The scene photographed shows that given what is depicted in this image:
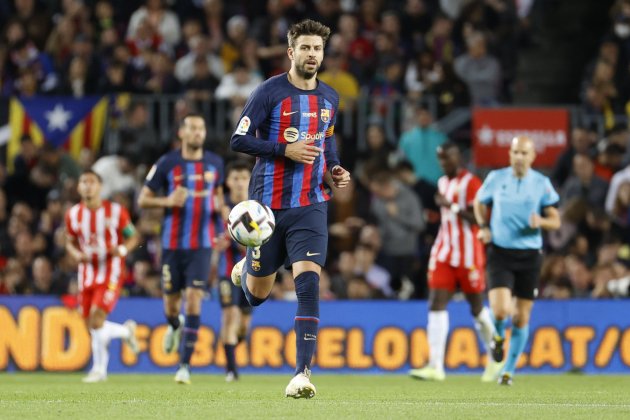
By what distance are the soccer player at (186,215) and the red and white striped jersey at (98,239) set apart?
3.43 feet

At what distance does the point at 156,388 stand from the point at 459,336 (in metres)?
5.41

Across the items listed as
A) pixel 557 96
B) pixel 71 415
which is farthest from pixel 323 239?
pixel 557 96

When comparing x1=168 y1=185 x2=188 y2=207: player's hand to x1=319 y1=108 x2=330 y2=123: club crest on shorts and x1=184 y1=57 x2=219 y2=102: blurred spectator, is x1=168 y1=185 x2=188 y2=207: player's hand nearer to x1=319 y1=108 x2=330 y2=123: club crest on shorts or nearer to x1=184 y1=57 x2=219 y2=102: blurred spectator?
x1=319 y1=108 x2=330 y2=123: club crest on shorts

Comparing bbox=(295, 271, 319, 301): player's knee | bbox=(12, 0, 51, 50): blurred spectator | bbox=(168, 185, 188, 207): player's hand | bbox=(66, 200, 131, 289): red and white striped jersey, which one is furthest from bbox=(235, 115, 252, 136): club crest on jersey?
bbox=(12, 0, 51, 50): blurred spectator

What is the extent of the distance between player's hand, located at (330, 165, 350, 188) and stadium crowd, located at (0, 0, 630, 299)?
296 inches

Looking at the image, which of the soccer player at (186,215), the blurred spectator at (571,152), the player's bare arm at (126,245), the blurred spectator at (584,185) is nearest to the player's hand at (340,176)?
the soccer player at (186,215)

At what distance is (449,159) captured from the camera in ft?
47.4

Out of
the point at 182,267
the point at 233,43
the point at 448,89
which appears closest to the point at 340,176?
the point at 182,267

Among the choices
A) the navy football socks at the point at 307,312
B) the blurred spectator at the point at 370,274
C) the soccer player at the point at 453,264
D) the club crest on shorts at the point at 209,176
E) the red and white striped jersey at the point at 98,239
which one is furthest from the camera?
the blurred spectator at the point at 370,274

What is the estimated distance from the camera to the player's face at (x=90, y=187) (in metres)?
14.6

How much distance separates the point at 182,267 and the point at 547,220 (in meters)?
3.62

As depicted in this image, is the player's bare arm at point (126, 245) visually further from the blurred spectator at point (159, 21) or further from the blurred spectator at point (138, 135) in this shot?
the blurred spectator at point (159, 21)

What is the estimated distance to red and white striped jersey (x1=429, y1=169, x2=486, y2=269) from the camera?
47.0 ft

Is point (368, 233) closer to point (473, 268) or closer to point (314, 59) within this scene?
point (473, 268)
